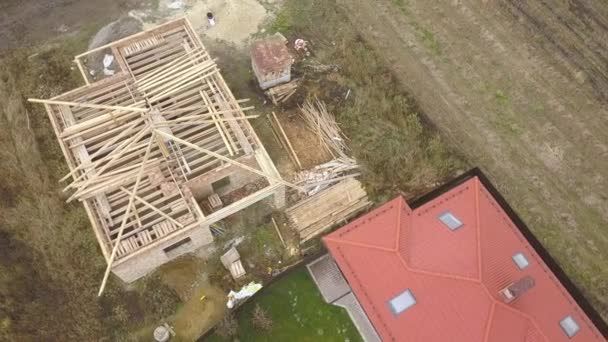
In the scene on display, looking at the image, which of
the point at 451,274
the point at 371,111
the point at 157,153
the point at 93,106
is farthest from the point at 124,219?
the point at 371,111

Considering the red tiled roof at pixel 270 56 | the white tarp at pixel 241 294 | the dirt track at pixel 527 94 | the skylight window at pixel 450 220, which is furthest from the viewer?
the red tiled roof at pixel 270 56

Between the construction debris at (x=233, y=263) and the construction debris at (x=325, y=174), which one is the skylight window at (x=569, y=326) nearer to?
the construction debris at (x=325, y=174)

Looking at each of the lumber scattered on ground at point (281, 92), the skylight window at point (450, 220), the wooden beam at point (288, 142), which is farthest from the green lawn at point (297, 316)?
the lumber scattered on ground at point (281, 92)

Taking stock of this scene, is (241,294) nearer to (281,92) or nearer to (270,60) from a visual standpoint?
(281,92)

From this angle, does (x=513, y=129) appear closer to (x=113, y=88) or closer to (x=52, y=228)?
(x=113, y=88)

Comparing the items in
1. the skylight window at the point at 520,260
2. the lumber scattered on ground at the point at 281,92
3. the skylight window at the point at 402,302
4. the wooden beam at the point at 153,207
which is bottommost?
the skylight window at the point at 520,260

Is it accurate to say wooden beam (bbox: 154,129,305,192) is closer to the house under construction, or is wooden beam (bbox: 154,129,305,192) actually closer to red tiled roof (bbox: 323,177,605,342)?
the house under construction
